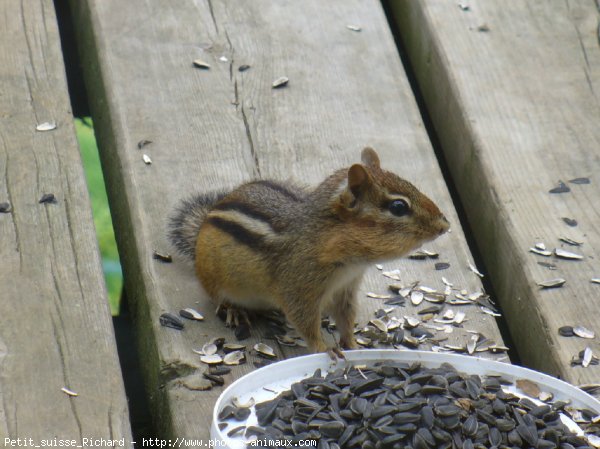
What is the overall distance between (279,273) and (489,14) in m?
1.64

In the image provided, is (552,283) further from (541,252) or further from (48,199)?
(48,199)

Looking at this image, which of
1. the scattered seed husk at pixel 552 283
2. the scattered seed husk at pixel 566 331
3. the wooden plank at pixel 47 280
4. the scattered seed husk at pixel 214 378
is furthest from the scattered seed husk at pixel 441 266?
the wooden plank at pixel 47 280

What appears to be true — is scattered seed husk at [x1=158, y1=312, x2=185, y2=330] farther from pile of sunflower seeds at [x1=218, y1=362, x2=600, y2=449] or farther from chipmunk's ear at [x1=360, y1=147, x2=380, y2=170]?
chipmunk's ear at [x1=360, y1=147, x2=380, y2=170]

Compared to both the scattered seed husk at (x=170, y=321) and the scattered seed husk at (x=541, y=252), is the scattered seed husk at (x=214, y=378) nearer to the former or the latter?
the scattered seed husk at (x=170, y=321)

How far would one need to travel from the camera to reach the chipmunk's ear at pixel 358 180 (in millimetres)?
3094

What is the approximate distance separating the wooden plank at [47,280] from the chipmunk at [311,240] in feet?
1.19

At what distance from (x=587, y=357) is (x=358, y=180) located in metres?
0.76

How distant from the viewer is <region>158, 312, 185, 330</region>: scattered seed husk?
3.00 meters

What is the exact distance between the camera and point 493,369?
2.78 m

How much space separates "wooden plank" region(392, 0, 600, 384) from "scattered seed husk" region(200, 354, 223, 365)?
0.84m

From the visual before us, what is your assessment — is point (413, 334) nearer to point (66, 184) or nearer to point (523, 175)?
point (523, 175)

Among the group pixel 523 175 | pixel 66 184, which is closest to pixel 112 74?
pixel 66 184

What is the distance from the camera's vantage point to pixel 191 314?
310cm

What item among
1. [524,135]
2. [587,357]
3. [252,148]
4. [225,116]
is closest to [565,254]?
[587,357]
